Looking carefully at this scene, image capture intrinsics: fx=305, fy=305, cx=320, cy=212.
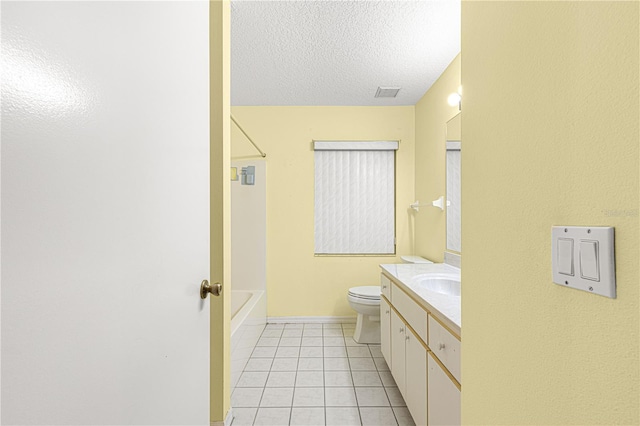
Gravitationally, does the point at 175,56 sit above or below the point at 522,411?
above

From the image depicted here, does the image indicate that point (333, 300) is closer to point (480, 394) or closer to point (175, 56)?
point (480, 394)

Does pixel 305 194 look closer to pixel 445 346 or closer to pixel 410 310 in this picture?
pixel 410 310

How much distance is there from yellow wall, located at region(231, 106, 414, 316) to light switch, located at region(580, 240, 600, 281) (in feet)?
9.38

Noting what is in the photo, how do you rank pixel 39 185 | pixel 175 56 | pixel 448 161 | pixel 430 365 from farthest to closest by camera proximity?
pixel 448 161 → pixel 430 365 → pixel 175 56 → pixel 39 185

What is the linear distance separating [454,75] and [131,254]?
252 cm

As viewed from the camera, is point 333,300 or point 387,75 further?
point 333,300

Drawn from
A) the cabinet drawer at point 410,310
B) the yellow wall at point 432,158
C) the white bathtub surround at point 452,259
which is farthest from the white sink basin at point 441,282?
the yellow wall at point 432,158

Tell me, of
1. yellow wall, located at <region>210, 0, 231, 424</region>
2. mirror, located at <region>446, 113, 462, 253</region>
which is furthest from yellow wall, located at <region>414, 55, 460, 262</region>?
yellow wall, located at <region>210, 0, 231, 424</region>

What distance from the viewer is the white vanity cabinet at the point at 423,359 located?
113 centimetres

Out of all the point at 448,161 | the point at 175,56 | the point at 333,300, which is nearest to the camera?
the point at 175,56

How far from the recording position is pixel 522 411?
2.10ft

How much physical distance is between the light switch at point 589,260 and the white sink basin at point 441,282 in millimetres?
1505

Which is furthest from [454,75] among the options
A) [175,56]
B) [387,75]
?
[175,56]

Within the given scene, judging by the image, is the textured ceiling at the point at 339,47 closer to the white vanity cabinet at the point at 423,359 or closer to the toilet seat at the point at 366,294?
the white vanity cabinet at the point at 423,359
